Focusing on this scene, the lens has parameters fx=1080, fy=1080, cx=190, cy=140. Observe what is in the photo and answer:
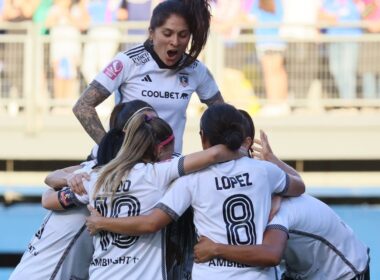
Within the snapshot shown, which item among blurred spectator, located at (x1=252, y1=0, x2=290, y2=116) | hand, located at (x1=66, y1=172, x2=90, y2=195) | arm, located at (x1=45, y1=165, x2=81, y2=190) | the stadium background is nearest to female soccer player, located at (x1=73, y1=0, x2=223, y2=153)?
arm, located at (x1=45, y1=165, x2=81, y2=190)

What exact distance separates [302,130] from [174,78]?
892cm

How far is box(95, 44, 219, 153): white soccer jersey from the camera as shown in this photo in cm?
533

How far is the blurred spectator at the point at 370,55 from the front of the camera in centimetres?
1341

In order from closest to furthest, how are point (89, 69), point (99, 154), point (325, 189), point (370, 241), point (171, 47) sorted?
1. point (99, 154)
2. point (171, 47)
3. point (370, 241)
4. point (89, 69)
5. point (325, 189)

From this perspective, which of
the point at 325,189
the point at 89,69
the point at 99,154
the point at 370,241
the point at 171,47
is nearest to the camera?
the point at 99,154

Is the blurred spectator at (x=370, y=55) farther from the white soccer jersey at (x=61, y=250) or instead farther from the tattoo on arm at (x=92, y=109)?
the white soccer jersey at (x=61, y=250)

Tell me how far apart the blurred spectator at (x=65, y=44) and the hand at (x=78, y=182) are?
29.3 feet

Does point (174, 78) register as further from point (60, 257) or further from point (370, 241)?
point (370, 241)

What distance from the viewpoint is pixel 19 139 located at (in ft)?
47.4

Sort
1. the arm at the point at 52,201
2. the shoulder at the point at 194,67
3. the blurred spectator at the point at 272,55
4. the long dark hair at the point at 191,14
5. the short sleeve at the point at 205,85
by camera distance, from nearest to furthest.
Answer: the arm at the point at 52,201 < the long dark hair at the point at 191,14 < the shoulder at the point at 194,67 < the short sleeve at the point at 205,85 < the blurred spectator at the point at 272,55

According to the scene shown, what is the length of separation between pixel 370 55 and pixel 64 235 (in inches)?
354

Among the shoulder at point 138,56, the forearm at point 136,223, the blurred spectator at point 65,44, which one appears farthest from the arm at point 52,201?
the blurred spectator at point 65,44

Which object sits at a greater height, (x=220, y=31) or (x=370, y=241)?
(x=220, y=31)

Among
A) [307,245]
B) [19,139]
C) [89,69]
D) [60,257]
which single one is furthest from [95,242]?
[19,139]
